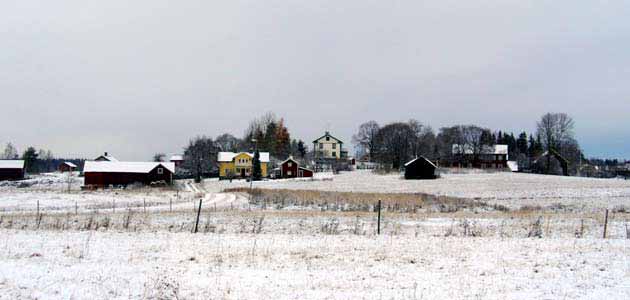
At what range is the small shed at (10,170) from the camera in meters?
111

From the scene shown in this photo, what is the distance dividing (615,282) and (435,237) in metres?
8.96

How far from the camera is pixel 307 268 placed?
1388cm

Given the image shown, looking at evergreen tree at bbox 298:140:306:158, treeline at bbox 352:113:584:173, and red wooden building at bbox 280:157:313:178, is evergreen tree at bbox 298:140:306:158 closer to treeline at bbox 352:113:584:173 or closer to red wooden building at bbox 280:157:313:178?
treeline at bbox 352:113:584:173

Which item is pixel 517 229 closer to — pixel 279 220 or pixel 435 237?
pixel 435 237

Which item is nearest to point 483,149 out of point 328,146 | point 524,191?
point 328,146

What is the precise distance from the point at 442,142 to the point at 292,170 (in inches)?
2385

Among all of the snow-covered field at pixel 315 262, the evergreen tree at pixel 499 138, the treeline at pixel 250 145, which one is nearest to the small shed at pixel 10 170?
the treeline at pixel 250 145

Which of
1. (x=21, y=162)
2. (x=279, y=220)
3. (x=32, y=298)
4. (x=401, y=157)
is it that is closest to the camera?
(x=32, y=298)

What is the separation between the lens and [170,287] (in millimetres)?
11359

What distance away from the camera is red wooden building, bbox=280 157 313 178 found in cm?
10281

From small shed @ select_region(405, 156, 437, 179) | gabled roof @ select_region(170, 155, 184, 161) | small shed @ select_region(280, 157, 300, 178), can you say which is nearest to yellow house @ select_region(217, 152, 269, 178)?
small shed @ select_region(280, 157, 300, 178)

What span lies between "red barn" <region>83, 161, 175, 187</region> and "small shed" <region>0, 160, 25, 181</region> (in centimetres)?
3946

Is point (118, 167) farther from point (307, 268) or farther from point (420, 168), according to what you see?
point (307, 268)

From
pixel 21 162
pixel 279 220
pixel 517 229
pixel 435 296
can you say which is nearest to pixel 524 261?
pixel 435 296
